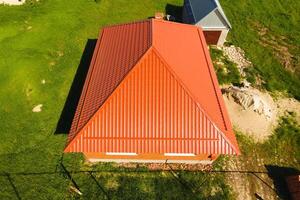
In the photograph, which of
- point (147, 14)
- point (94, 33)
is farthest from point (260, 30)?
point (94, 33)

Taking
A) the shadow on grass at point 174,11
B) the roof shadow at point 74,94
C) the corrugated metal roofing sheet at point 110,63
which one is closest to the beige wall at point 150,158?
the corrugated metal roofing sheet at point 110,63

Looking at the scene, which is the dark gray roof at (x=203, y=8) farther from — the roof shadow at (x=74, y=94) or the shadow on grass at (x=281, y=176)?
the shadow on grass at (x=281, y=176)

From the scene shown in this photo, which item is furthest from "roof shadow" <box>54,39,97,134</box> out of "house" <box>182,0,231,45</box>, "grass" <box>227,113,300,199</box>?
"grass" <box>227,113,300,199</box>

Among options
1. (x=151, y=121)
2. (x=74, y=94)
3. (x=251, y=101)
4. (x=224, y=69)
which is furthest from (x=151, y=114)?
(x=224, y=69)

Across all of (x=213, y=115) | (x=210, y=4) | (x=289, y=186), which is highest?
(x=210, y=4)

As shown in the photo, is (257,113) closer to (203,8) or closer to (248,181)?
(248,181)

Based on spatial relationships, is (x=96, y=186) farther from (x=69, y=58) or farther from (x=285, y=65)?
(x=285, y=65)

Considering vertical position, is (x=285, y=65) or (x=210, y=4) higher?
(x=210, y=4)

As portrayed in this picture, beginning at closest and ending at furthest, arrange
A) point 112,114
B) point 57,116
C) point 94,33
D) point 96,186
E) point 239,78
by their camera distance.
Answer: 1. point 112,114
2. point 96,186
3. point 57,116
4. point 239,78
5. point 94,33
